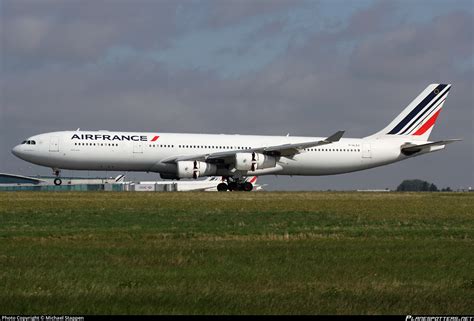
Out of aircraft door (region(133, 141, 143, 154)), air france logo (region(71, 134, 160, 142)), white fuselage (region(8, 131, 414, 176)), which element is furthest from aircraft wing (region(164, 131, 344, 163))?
air france logo (region(71, 134, 160, 142))

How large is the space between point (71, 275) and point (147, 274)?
135 centimetres

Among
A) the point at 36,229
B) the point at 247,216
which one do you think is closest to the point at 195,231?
the point at 36,229

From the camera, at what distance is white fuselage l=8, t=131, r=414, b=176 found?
173ft

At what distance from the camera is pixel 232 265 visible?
15719mm

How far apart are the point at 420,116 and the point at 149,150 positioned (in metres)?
23.3

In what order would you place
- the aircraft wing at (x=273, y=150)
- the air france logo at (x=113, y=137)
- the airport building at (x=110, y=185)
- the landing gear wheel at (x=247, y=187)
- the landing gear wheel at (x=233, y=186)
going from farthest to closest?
the airport building at (x=110, y=185)
the landing gear wheel at (x=233, y=186)
the landing gear wheel at (x=247, y=187)
the aircraft wing at (x=273, y=150)
the air france logo at (x=113, y=137)

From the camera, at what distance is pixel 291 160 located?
58.6m

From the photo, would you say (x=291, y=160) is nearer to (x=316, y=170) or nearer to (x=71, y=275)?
(x=316, y=170)

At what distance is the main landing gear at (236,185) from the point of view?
56750 millimetres

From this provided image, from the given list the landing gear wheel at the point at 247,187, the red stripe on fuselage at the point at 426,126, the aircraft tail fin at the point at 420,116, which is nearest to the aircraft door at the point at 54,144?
the landing gear wheel at the point at 247,187

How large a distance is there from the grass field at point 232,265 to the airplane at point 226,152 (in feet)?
78.9

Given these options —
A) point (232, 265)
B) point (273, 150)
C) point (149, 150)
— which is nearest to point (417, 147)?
point (273, 150)

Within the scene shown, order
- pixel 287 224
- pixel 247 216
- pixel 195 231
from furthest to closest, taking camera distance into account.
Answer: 1. pixel 247 216
2. pixel 287 224
3. pixel 195 231

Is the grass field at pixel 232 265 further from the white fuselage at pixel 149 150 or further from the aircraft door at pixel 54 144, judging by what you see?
the aircraft door at pixel 54 144
